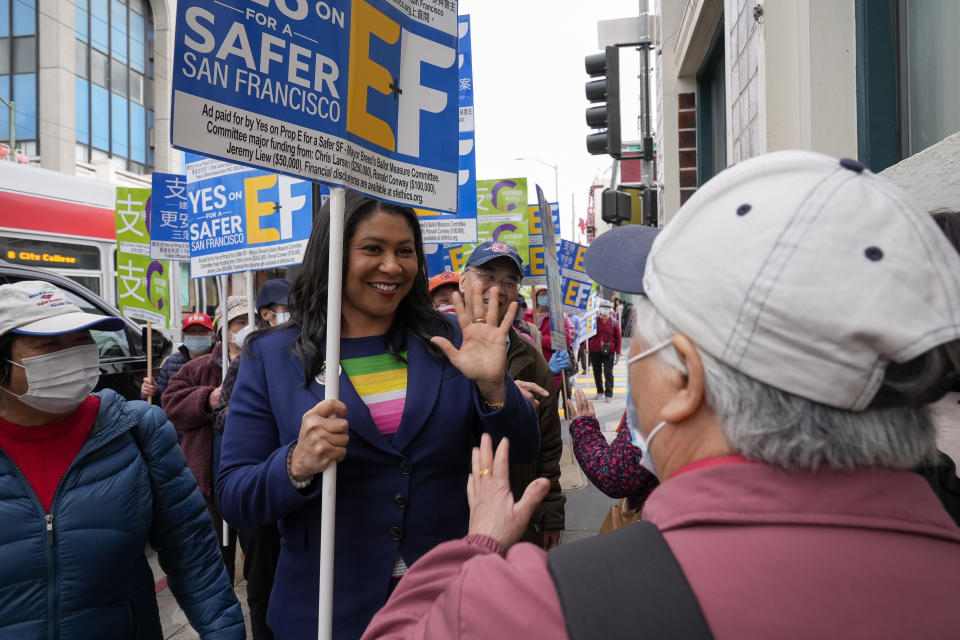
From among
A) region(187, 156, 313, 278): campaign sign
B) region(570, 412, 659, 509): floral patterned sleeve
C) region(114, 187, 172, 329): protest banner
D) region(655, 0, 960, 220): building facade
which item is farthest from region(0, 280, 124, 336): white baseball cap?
region(114, 187, 172, 329): protest banner

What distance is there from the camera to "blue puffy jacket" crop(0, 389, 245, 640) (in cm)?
175

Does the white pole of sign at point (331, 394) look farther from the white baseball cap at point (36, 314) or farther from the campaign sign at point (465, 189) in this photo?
the campaign sign at point (465, 189)

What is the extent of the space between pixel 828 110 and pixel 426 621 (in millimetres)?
2968

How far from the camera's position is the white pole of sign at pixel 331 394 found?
1.62m

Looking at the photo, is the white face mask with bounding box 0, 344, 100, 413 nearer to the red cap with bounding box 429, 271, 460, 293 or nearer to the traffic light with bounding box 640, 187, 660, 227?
the red cap with bounding box 429, 271, 460, 293

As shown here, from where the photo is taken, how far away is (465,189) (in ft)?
16.6

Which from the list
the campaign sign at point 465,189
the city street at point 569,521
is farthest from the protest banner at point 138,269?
the campaign sign at point 465,189

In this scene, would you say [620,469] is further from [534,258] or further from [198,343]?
[534,258]

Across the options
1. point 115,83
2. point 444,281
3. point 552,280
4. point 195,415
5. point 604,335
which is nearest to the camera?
point 552,280

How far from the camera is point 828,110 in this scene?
3.02m

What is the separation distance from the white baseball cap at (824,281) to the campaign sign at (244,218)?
3503mm

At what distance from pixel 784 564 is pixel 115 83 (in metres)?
30.8

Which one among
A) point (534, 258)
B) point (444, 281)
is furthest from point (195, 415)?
point (534, 258)

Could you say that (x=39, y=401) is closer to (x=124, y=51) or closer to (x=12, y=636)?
(x=12, y=636)
